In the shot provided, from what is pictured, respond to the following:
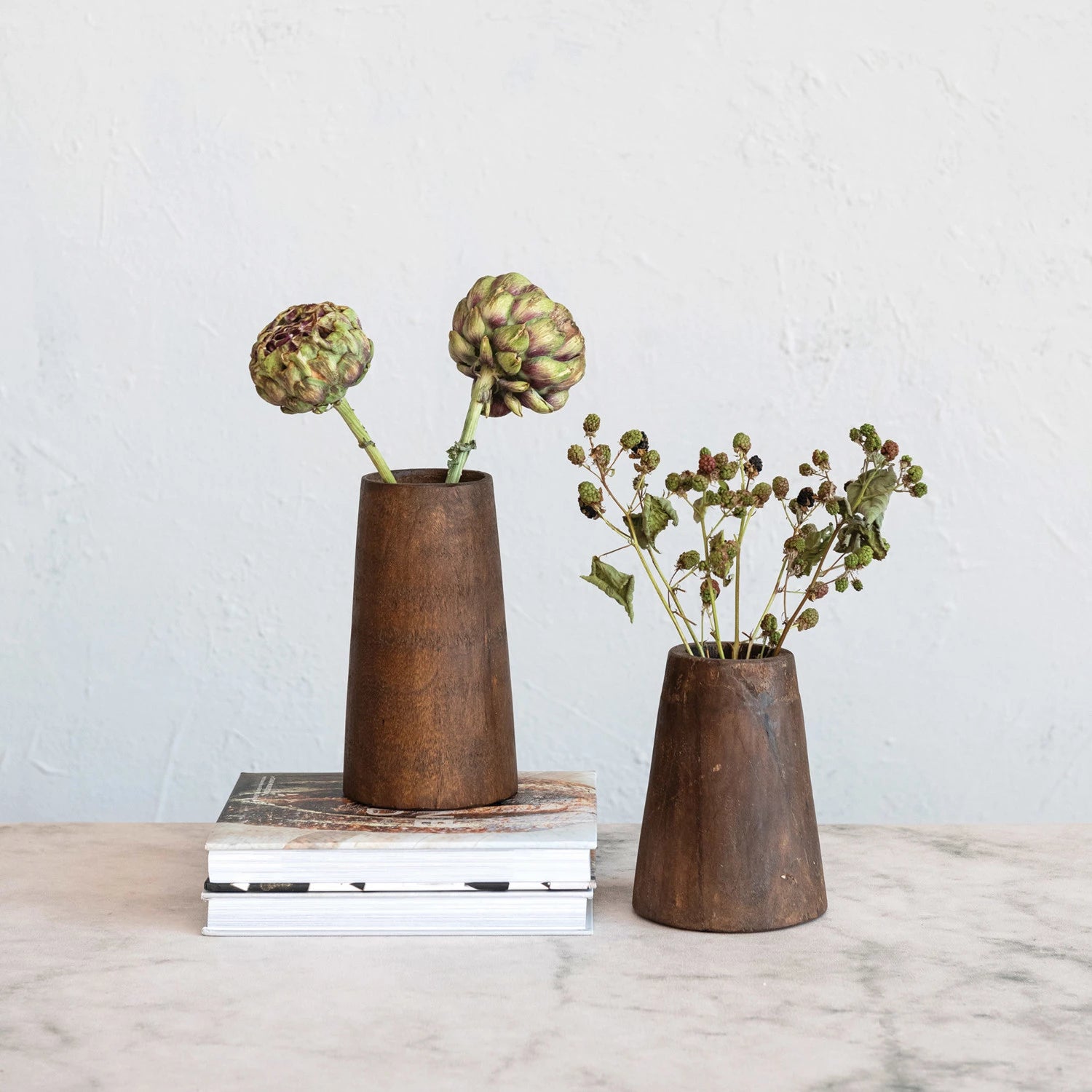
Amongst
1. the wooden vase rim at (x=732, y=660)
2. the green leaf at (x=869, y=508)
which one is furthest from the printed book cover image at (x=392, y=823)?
the green leaf at (x=869, y=508)

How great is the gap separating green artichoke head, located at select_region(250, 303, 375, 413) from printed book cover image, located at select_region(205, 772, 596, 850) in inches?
10.0

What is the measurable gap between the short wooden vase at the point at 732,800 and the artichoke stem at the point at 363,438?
8.6 inches

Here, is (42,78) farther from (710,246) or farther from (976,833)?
(976,833)

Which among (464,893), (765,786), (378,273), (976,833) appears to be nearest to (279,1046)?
(464,893)

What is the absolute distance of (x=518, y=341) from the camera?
877mm

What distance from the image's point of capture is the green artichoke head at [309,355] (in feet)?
2.81

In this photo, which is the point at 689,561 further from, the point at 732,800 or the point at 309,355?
the point at 309,355

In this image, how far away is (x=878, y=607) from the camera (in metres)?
1.74

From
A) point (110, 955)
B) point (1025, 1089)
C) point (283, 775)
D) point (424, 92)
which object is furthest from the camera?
point (424, 92)

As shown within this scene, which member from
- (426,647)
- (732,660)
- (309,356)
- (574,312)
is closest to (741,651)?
(732,660)

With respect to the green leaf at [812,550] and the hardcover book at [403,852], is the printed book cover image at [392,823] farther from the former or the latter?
the green leaf at [812,550]

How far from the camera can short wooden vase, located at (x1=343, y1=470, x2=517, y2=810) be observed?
89 centimetres

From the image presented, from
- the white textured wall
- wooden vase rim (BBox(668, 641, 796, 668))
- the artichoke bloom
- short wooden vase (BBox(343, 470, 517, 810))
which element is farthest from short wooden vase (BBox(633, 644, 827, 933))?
the white textured wall

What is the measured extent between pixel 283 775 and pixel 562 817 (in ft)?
0.77
